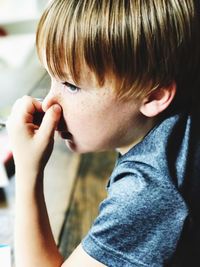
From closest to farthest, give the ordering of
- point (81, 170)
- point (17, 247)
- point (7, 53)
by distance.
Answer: point (17, 247) → point (7, 53) → point (81, 170)

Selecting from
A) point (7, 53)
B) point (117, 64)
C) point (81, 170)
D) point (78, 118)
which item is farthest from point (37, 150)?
point (81, 170)

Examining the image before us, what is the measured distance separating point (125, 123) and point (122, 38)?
153 mm

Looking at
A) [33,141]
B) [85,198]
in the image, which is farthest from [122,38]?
[85,198]

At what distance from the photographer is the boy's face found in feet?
2.08

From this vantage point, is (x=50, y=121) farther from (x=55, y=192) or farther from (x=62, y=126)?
(x=55, y=192)

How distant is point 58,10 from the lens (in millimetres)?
598

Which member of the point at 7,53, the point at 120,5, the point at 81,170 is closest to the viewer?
the point at 120,5

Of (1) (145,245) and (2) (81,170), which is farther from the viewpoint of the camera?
(2) (81,170)

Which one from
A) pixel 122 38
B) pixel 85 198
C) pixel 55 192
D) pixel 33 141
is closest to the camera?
pixel 122 38

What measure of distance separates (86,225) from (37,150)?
0.47 meters

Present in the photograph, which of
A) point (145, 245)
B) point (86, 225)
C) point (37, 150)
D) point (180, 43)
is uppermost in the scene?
point (180, 43)

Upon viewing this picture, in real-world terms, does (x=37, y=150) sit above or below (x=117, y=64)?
below

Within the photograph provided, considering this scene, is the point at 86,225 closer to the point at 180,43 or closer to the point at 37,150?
the point at 37,150

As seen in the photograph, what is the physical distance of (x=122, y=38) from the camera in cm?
57
